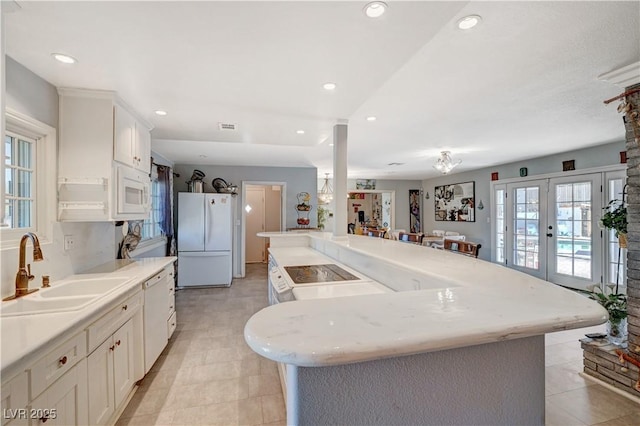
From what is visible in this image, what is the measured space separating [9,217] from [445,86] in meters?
3.08

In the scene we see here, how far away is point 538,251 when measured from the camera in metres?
5.34

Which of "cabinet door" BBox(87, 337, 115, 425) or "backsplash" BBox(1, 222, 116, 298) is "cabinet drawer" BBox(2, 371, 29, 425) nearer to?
"cabinet door" BBox(87, 337, 115, 425)

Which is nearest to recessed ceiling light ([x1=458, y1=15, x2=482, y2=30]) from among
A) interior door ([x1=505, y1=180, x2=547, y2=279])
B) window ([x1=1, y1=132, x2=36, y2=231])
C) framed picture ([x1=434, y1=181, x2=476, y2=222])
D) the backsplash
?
A: window ([x1=1, y1=132, x2=36, y2=231])

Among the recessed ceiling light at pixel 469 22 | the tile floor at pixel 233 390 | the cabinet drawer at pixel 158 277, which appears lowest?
the tile floor at pixel 233 390

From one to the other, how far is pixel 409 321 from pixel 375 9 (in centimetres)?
127

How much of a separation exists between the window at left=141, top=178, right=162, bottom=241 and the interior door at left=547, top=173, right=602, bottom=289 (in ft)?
21.6

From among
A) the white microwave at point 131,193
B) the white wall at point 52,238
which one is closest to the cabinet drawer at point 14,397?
the white wall at point 52,238

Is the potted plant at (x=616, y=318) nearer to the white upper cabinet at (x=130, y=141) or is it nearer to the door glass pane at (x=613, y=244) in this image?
the door glass pane at (x=613, y=244)

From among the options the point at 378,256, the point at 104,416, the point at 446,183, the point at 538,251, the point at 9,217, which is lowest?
the point at 104,416

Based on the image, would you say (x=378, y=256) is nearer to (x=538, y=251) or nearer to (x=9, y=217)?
(x=9, y=217)

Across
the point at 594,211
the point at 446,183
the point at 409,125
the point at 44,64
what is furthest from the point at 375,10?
the point at 446,183

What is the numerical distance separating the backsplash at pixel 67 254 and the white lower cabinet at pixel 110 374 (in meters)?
0.61

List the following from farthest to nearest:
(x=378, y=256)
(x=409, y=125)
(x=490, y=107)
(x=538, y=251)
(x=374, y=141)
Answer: (x=538, y=251)
(x=374, y=141)
(x=409, y=125)
(x=490, y=107)
(x=378, y=256)

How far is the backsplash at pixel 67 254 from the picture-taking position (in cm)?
164
